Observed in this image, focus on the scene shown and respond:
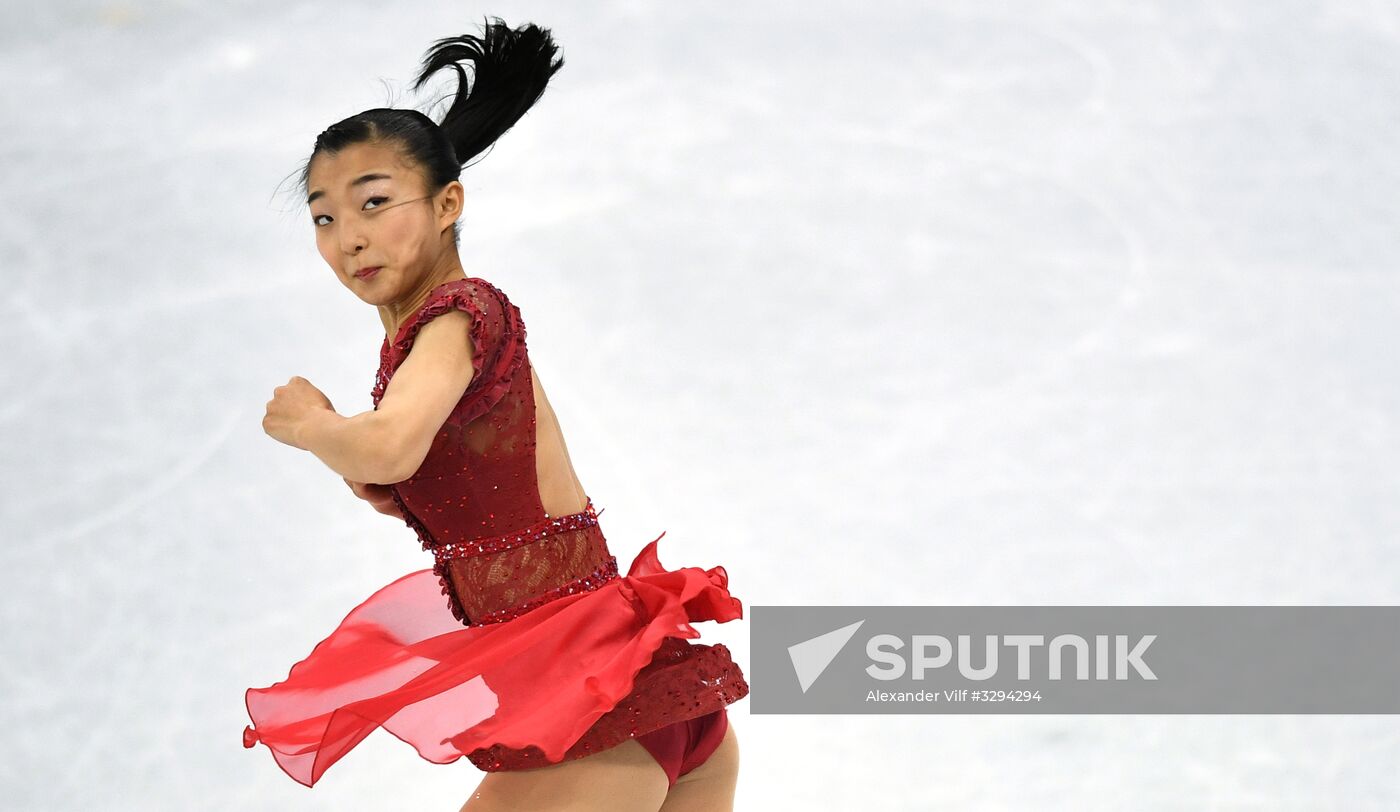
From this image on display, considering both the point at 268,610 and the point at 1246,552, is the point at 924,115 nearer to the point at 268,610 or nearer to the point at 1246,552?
the point at 1246,552

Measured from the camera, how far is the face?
7.10ft

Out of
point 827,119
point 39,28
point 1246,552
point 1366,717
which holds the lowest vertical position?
point 1366,717

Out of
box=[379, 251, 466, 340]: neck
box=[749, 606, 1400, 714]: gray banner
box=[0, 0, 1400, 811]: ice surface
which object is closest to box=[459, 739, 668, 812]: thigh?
box=[379, 251, 466, 340]: neck

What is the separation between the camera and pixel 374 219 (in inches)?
Result: 85.3

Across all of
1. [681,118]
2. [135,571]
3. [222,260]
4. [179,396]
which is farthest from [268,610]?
[681,118]

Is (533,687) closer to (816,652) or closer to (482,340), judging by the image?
(482,340)

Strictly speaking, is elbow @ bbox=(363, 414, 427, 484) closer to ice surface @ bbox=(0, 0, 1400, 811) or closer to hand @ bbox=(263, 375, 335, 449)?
hand @ bbox=(263, 375, 335, 449)

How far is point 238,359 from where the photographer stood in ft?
16.0

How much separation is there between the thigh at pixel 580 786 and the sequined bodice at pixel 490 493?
0.69 ft

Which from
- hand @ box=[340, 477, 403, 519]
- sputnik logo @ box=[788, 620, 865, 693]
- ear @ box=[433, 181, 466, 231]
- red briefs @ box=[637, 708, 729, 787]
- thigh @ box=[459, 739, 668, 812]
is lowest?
sputnik logo @ box=[788, 620, 865, 693]

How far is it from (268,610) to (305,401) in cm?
247

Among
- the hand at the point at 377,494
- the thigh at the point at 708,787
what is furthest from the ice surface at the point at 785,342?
the hand at the point at 377,494

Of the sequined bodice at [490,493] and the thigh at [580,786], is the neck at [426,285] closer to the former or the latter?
the sequined bodice at [490,493]

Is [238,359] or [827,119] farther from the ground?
[238,359]
